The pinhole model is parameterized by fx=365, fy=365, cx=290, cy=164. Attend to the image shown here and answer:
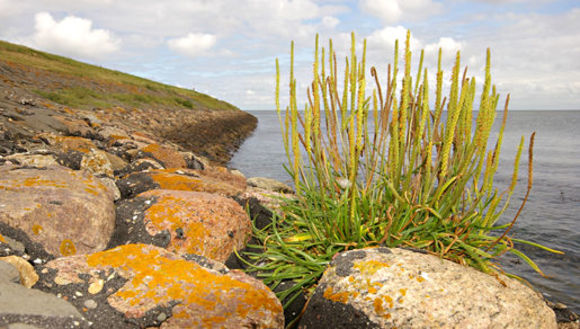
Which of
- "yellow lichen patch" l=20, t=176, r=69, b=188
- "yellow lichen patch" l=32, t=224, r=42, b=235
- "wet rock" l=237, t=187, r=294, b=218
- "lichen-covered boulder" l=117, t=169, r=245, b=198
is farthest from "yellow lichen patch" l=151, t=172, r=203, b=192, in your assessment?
"yellow lichen patch" l=32, t=224, r=42, b=235

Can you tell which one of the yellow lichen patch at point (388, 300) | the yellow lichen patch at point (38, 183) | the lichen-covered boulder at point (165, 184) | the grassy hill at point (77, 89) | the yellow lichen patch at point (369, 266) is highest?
the grassy hill at point (77, 89)

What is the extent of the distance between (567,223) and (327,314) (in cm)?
929

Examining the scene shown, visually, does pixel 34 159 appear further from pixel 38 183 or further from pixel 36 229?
pixel 36 229

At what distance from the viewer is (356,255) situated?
2.69 meters

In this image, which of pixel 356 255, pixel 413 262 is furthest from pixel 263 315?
pixel 413 262

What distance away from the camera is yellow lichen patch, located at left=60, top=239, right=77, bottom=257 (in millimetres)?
2796

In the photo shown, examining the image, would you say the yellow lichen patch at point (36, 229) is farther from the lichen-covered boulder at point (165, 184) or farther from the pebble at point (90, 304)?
the lichen-covered boulder at point (165, 184)

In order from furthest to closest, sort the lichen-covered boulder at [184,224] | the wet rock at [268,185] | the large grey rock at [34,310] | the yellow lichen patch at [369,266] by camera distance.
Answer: the wet rock at [268,185]
the lichen-covered boulder at [184,224]
the yellow lichen patch at [369,266]
the large grey rock at [34,310]

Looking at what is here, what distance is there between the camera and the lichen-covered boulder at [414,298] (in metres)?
2.25

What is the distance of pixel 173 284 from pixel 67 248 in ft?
3.58

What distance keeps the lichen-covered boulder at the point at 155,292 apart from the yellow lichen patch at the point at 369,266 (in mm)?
626

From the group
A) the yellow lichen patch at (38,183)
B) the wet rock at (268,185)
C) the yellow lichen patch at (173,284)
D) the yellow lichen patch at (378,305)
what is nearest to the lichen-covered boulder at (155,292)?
the yellow lichen patch at (173,284)

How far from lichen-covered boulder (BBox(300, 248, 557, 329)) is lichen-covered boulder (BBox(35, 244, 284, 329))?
0.42m

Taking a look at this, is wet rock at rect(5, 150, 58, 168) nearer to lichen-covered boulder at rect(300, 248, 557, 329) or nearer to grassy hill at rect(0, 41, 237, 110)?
lichen-covered boulder at rect(300, 248, 557, 329)
